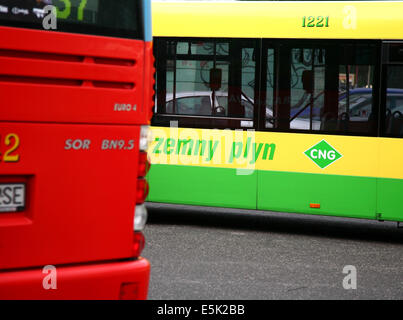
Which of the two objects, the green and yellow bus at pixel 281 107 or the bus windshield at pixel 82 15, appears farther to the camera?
the green and yellow bus at pixel 281 107

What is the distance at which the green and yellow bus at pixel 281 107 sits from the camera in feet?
36.8

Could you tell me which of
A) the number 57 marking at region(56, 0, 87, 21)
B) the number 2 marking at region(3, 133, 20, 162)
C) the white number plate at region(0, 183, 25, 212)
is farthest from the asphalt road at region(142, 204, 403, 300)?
the number 57 marking at region(56, 0, 87, 21)

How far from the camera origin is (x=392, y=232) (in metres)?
12.5

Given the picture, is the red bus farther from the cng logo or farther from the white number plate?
the cng logo

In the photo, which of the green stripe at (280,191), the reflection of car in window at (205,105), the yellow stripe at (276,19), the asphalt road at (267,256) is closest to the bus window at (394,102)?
the yellow stripe at (276,19)

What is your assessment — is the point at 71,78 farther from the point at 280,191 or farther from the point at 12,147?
the point at 280,191

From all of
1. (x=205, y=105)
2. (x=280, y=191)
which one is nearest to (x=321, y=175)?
(x=280, y=191)

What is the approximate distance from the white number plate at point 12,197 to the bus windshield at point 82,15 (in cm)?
88

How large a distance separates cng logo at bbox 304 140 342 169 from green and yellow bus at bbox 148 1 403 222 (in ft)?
0.05

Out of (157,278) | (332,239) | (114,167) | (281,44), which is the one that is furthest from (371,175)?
(114,167)

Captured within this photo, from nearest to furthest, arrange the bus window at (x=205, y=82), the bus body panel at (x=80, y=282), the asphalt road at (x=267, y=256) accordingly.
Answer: the bus body panel at (x=80, y=282) < the asphalt road at (x=267, y=256) < the bus window at (x=205, y=82)

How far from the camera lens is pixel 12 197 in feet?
16.0

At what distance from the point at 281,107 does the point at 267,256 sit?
8.15 ft

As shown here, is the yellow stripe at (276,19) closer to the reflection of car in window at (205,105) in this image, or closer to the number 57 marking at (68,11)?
the reflection of car in window at (205,105)
